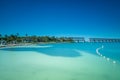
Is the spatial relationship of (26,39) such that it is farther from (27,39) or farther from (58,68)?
(58,68)

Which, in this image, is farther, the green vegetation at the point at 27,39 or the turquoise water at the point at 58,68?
the green vegetation at the point at 27,39

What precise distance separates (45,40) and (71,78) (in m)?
42.8

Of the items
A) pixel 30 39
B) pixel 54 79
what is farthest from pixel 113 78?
pixel 30 39

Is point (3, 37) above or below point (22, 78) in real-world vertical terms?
above

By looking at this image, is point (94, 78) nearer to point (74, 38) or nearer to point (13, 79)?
point (13, 79)

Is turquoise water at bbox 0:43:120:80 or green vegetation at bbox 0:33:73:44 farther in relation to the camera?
green vegetation at bbox 0:33:73:44

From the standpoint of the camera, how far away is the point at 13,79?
475cm

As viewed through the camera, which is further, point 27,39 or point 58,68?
point 27,39

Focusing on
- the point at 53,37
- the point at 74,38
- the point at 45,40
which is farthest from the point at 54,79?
the point at 74,38

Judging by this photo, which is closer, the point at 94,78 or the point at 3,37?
the point at 94,78

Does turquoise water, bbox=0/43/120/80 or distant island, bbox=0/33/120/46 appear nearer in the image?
turquoise water, bbox=0/43/120/80

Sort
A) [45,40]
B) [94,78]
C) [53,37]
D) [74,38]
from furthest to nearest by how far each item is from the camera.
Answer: [74,38], [53,37], [45,40], [94,78]

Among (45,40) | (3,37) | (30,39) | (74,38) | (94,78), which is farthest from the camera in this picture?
(74,38)

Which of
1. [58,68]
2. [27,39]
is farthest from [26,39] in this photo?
[58,68]
